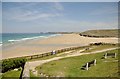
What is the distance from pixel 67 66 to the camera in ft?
78.7

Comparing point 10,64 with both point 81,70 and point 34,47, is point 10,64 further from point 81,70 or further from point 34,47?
point 34,47

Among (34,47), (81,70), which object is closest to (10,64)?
(81,70)

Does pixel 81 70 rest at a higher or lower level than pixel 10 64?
lower

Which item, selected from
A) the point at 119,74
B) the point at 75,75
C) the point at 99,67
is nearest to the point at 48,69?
the point at 75,75

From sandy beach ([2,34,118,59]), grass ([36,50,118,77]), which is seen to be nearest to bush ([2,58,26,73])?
grass ([36,50,118,77])

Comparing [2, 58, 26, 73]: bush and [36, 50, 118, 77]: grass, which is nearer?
[36, 50, 118, 77]: grass

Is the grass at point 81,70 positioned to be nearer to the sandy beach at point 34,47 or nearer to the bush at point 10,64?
the bush at point 10,64

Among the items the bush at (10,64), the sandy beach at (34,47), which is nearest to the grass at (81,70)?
the bush at (10,64)

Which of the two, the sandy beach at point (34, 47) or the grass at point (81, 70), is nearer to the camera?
the grass at point (81, 70)

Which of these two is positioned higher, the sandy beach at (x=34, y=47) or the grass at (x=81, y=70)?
the grass at (x=81, y=70)

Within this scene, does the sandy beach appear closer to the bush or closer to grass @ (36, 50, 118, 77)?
the bush

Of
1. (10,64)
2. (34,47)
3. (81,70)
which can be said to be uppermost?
(10,64)

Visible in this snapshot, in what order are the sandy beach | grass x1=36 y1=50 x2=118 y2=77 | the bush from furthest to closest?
the sandy beach, the bush, grass x1=36 y1=50 x2=118 y2=77

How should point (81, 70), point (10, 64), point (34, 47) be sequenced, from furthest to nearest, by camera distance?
point (34, 47)
point (10, 64)
point (81, 70)
